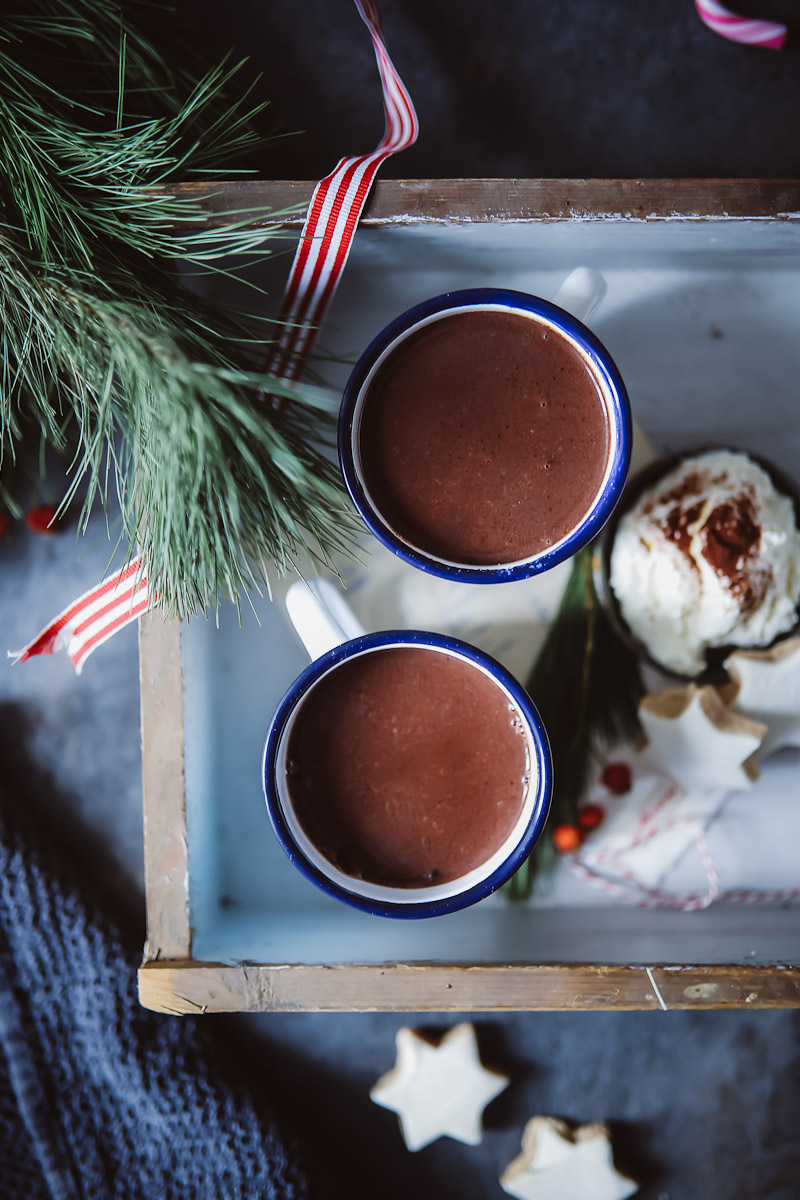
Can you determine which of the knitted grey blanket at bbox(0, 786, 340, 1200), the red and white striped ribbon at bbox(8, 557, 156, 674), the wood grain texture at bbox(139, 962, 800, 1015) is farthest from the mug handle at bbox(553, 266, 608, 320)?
the knitted grey blanket at bbox(0, 786, 340, 1200)

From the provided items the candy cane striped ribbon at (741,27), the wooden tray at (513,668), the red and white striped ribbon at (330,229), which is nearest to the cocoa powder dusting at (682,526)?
the wooden tray at (513,668)

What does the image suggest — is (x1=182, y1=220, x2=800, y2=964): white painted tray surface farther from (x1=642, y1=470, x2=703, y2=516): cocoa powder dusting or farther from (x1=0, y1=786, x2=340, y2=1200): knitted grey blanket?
(x1=0, y1=786, x2=340, y2=1200): knitted grey blanket

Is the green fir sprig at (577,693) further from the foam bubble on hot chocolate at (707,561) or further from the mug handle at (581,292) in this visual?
the mug handle at (581,292)

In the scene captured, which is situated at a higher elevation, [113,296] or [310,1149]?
[113,296]

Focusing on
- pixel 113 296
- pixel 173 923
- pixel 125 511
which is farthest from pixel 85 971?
pixel 113 296

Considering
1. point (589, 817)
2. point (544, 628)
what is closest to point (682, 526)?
point (544, 628)

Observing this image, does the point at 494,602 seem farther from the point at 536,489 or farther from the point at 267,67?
the point at 267,67
